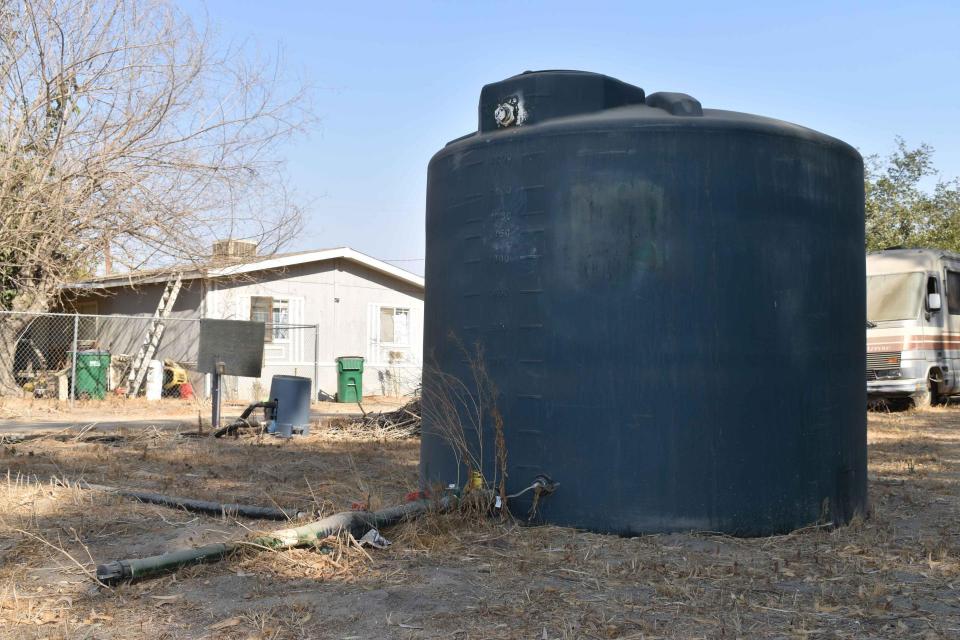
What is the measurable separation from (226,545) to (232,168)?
14450 millimetres

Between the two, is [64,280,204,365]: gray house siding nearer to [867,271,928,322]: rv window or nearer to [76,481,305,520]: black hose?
[76,481,305,520]: black hose

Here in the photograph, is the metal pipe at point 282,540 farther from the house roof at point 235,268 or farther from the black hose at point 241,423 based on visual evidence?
the house roof at point 235,268

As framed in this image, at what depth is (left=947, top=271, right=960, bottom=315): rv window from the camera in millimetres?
17641

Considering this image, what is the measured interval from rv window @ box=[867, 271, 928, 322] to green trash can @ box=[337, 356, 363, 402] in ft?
35.9

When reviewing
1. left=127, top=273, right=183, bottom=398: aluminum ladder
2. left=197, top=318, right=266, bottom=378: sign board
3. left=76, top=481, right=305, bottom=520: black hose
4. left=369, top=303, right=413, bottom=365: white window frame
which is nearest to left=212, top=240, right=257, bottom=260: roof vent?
left=127, top=273, right=183, bottom=398: aluminum ladder

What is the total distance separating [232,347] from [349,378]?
8.31 metres

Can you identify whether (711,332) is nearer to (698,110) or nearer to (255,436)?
(698,110)

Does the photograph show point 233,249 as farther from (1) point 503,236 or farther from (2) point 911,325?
(1) point 503,236

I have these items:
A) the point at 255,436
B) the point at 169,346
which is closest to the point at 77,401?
the point at 169,346

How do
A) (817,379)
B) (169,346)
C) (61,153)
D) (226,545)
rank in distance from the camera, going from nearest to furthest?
1. (226,545)
2. (817,379)
3. (61,153)
4. (169,346)

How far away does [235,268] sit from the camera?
65.8ft

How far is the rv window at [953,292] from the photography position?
695 inches

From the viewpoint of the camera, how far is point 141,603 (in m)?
4.28

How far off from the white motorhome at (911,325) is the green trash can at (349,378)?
35.6 ft
